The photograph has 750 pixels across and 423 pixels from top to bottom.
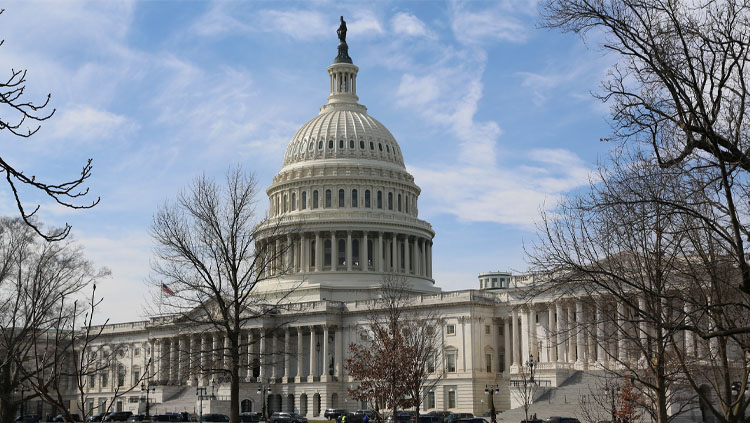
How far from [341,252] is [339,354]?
23.8 metres

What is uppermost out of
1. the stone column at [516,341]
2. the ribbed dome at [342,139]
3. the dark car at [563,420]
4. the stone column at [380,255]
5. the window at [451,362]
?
the ribbed dome at [342,139]

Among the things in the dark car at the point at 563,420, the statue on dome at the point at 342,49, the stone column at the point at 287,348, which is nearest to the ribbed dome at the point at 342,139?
the statue on dome at the point at 342,49

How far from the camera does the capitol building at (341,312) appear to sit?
108 metres

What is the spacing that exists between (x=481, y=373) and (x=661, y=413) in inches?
3237

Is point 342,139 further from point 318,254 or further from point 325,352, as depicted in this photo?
point 325,352

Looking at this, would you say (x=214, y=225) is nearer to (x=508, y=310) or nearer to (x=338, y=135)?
(x=508, y=310)

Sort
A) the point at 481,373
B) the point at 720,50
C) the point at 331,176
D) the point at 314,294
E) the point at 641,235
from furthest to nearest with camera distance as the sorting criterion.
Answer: the point at 331,176, the point at 314,294, the point at 481,373, the point at 641,235, the point at 720,50

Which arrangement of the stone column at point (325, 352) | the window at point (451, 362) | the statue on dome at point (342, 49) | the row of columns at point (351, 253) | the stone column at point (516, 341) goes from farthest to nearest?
1. the statue on dome at point (342, 49)
2. the row of columns at point (351, 253)
3. the stone column at point (325, 352)
4. the window at point (451, 362)
5. the stone column at point (516, 341)

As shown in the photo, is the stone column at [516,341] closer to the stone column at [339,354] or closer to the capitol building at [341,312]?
the capitol building at [341,312]

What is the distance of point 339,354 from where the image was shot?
120m

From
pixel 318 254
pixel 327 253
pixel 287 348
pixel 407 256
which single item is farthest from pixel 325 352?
pixel 407 256

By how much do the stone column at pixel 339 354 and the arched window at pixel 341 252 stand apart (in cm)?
1966

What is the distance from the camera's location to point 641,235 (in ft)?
90.6

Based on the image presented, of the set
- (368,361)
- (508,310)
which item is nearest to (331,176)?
(508,310)
